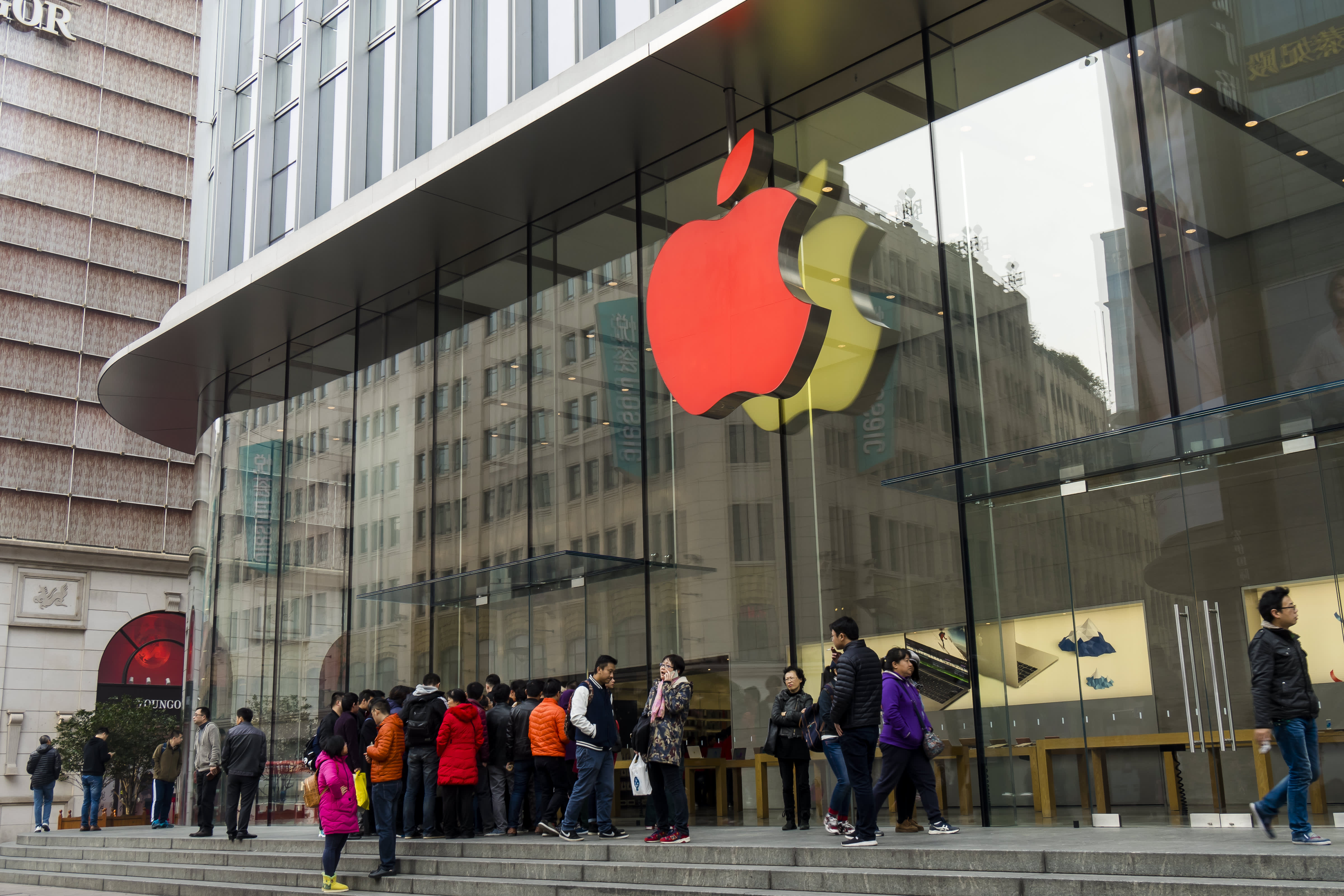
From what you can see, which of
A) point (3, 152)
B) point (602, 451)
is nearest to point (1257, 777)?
point (602, 451)

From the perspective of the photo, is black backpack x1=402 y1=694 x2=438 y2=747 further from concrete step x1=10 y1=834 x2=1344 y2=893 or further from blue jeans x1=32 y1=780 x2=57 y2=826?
blue jeans x1=32 y1=780 x2=57 y2=826

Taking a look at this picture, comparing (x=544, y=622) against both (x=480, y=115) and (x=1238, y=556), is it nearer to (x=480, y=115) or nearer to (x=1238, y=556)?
(x=480, y=115)

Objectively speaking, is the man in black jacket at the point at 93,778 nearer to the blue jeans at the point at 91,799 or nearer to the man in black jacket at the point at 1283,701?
the blue jeans at the point at 91,799

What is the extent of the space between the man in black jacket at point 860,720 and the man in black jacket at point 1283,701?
261 cm

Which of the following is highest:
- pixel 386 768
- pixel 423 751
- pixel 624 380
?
pixel 624 380

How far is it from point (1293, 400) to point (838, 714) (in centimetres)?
464

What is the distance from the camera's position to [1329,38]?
1075 centimetres

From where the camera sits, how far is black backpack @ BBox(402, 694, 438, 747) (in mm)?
12031

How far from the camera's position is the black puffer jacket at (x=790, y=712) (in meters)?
11.4

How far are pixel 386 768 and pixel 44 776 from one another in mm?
13039

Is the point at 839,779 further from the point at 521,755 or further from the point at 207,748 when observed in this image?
the point at 207,748

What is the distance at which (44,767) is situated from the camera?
21000 millimetres

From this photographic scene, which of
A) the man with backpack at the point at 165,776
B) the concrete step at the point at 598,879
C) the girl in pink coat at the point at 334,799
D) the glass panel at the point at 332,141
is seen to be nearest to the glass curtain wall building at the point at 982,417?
the glass panel at the point at 332,141

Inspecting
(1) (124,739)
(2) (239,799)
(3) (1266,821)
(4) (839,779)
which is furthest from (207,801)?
(3) (1266,821)
